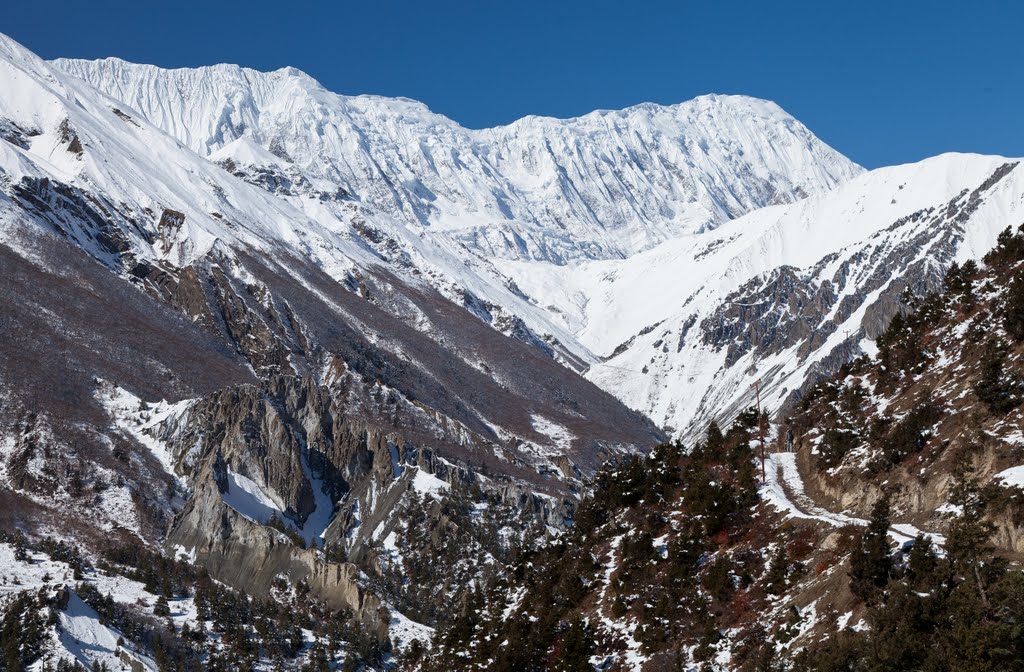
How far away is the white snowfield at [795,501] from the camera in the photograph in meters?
45.3

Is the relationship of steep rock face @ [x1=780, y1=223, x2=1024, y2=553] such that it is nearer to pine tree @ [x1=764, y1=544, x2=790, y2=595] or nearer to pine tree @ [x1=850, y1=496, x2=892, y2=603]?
pine tree @ [x1=850, y1=496, x2=892, y2=603]

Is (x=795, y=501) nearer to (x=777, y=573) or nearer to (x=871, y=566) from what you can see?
(x=777, y=573)

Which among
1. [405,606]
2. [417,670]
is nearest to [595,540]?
[417,670]

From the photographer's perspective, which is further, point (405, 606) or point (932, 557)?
point (405, 606)

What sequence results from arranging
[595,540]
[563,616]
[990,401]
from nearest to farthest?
[990,401]
[563,616]
[595,540]

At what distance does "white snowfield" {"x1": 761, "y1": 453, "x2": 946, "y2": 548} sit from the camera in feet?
149

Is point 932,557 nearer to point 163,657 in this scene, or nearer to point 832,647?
point 832,647

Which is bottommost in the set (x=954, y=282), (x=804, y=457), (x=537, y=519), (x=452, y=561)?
(x=804, y=457)

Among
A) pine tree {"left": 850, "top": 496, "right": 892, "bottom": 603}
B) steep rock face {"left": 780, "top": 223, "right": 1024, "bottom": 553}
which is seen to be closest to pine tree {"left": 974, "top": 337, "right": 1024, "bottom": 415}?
steep rock face {"left": 780, "top": 223, "right": 1024, "bottom": 553}

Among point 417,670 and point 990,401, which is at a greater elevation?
point 990,401

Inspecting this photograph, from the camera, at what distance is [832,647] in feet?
131

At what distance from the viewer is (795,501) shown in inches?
2212

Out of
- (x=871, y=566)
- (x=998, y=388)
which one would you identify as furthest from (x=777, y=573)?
(x=998, y=388)

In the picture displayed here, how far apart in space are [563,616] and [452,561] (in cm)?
11884
